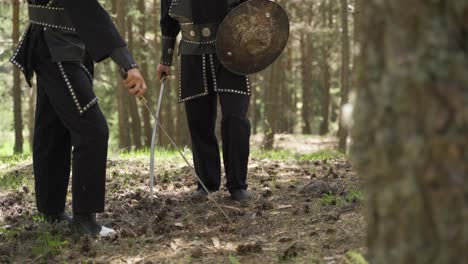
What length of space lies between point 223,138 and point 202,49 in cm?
81

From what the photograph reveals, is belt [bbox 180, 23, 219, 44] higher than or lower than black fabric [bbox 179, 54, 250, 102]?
higher

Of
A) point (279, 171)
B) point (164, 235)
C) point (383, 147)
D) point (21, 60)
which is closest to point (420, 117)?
point (383, 147)

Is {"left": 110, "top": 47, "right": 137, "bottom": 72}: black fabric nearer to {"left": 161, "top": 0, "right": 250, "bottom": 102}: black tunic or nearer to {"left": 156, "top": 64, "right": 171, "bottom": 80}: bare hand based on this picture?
{"left": 161, "top": 0, "right": 250, "bottom": 102}: black tunic

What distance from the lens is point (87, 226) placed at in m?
4.64

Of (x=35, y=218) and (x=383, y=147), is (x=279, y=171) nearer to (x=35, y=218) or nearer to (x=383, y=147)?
(x=35, y=218)

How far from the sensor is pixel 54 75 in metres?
4.56

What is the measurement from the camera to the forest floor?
13.2 feet

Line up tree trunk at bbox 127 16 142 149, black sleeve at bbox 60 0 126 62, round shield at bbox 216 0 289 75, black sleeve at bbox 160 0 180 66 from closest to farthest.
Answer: black sleeve at bbox 60 0 126 62 → round shield at bbox 216 0 289 75 → black sleeve at bbox 160 0 180 66 → tree trunk at bbox 127 16 142 149

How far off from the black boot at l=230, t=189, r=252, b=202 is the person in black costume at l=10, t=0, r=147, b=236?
131 cm

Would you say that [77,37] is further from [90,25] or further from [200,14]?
[200,14]

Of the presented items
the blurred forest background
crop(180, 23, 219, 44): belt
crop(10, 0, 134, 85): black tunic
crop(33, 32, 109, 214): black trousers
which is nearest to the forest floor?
crop(33, 32, 109, 214): black trousers

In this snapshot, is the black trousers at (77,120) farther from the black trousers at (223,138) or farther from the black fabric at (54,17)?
the black trousers at (223,138)

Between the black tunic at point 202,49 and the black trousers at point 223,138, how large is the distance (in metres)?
0.10

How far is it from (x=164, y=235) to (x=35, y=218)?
1.22 m
